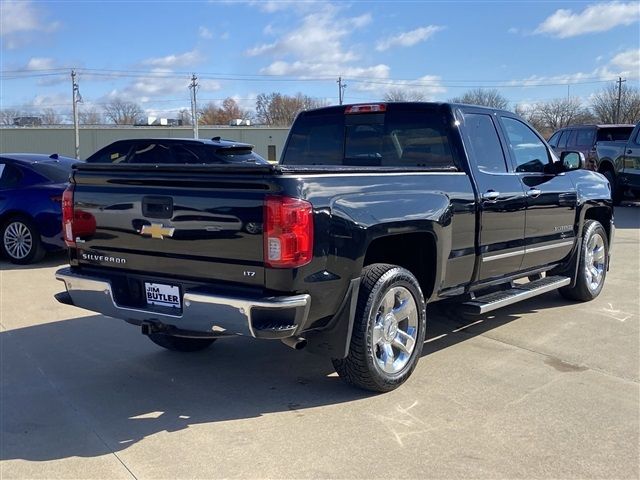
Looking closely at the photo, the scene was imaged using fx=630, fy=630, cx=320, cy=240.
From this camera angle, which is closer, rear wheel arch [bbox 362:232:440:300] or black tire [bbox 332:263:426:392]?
black tire [bbox 332:263:426:392]

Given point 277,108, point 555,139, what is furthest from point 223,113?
point 555,139

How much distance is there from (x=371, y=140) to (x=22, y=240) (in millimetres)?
6048

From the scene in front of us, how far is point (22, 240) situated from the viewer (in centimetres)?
919

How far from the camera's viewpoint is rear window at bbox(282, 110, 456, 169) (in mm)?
5250

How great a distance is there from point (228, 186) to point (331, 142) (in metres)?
2.33

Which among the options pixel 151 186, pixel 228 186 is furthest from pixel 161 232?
pixel 228 186

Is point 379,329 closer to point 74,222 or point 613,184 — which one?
point 74,222

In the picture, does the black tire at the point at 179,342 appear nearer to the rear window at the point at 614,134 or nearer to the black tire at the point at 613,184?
the black tire at the point at 613,184

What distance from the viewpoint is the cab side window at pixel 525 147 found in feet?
19.3

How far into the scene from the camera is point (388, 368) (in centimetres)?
438

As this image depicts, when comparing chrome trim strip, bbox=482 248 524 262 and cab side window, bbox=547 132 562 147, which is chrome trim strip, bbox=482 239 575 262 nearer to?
chrome trim strip, bbox=482 248 524 262

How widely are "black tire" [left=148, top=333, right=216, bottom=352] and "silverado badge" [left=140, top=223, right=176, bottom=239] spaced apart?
4.65ft

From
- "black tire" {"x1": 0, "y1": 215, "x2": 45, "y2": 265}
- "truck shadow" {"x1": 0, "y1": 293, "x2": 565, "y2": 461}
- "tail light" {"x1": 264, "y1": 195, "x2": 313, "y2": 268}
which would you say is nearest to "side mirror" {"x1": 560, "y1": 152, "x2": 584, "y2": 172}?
"truck shadow" {"x1": 0, "y1": 293, "x2": 565, "y2": 461}

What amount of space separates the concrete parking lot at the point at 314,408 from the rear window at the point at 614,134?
42.5 ft
